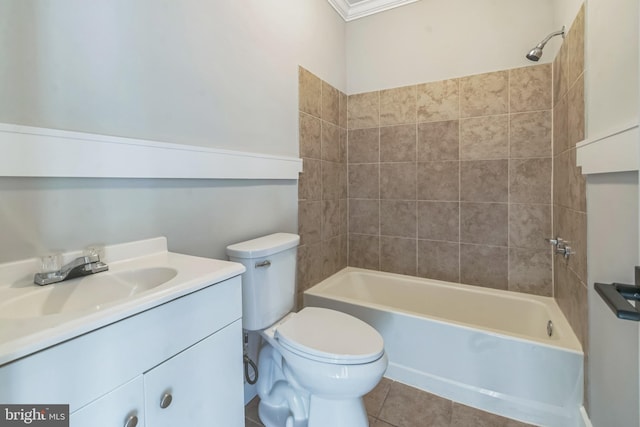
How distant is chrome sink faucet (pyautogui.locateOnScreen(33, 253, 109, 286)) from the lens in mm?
801

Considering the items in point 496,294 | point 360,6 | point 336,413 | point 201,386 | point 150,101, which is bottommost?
point 336,413

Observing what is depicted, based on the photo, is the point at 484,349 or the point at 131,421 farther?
the point at 484,349

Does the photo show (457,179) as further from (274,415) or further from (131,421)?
(131,421)

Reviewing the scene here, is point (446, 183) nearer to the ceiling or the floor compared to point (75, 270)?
nearer to the ceiling

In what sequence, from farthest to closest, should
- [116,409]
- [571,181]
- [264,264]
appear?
[571,181] → [264,264] → [116,409]

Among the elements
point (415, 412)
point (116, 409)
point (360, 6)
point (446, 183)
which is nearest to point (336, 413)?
point (415, 412)

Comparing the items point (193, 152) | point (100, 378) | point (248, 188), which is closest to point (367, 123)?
point (248, 188)

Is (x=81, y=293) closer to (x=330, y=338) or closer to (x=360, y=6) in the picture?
(x=330, y=338)

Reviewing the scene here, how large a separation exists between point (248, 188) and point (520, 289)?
194 centimetres

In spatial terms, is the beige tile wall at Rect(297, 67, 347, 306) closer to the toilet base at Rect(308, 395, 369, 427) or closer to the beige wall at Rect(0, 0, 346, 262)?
the beige wall at Rect(0, 0, 346, 262)

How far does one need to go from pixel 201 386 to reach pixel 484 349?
1400 mm

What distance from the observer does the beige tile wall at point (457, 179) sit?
6.28 feet

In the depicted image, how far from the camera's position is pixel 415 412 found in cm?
148

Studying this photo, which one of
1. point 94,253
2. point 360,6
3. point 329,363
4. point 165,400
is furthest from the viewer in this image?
point 360,6
